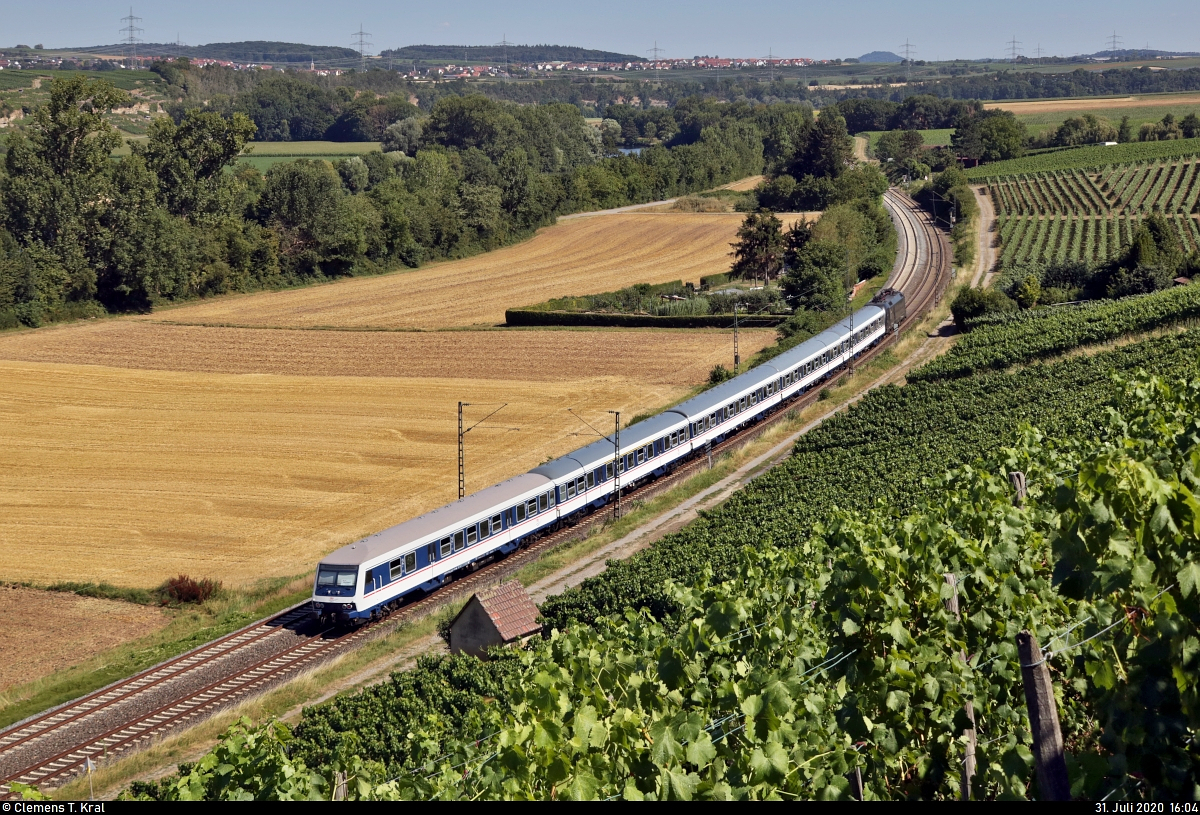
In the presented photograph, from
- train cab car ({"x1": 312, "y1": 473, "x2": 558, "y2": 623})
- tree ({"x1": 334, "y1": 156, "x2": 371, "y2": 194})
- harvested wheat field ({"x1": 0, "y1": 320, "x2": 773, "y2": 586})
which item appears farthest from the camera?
tree ({"x1": 334, "y1": 156, "x2": 371, "y2": 194})

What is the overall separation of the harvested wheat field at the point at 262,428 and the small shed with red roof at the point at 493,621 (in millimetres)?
10845

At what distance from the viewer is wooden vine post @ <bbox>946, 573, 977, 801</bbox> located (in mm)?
11773

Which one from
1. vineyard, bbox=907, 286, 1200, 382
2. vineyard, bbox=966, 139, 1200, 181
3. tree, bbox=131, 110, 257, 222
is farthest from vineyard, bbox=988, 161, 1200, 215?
tree, bbox=131, 110, 257, 222

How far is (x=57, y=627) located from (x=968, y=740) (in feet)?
96.5

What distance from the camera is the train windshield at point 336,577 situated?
103 ft

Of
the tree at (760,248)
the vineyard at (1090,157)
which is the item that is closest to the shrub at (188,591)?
the tree at (760,248)

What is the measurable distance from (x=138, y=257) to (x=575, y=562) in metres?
63.3

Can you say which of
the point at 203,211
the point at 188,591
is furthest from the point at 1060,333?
the point at 203,211

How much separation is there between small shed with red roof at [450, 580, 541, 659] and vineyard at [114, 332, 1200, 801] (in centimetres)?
613

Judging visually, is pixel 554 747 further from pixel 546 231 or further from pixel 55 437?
pixel 546 231

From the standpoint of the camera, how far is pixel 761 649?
49.5 ft

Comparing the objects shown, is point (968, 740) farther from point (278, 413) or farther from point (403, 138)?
point (403, 138)

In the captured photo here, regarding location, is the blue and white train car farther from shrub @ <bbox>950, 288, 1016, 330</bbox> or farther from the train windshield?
shrub @ <bbox>950, 288, 1016, 330</bbox>

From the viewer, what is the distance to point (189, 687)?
28.8 metres
